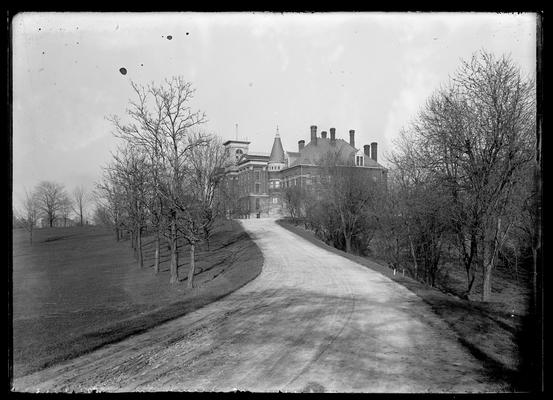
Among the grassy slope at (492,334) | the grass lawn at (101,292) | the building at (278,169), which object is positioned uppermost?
the building at (278,169)

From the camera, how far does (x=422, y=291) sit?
1301cm

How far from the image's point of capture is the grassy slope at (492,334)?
5.77 meters

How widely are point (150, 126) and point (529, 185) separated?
48.5ft

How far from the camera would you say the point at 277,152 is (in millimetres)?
72375

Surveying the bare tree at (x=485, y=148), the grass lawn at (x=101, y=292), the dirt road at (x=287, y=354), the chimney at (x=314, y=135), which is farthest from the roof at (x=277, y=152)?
the dirt road at (x=287, y=354)

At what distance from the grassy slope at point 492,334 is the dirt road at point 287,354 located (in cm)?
27

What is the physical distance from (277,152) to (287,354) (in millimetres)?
66909

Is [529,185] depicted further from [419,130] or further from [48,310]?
[48,310]

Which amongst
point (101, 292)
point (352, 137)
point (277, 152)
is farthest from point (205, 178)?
point (277, 152)

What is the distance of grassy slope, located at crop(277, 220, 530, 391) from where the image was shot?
227 inches

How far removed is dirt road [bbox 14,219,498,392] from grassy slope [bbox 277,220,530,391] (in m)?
0.27

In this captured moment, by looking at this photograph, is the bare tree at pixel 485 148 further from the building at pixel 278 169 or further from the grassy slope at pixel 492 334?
the building at pixel 278 169

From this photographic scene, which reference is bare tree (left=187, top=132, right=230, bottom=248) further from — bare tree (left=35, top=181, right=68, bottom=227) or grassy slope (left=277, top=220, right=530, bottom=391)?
grassy slope (left=277, top=220, right=530, bottom=391)
